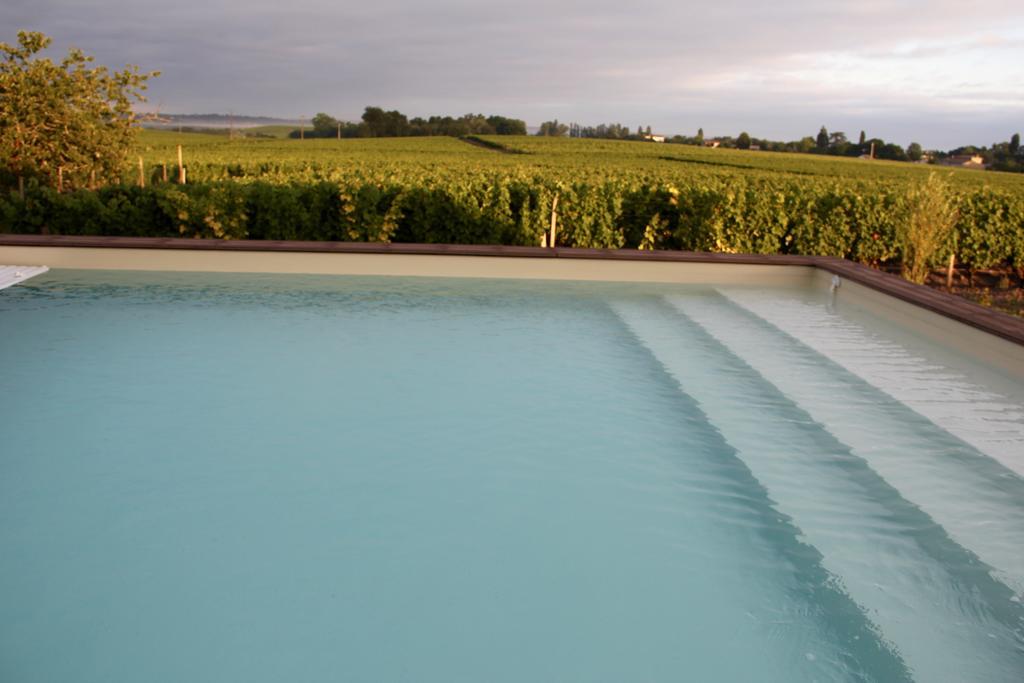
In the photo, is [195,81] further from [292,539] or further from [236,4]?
[292,539]

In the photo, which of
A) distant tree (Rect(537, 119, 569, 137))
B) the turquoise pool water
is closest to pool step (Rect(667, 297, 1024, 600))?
the turquoise pool water

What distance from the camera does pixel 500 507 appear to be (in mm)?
3816

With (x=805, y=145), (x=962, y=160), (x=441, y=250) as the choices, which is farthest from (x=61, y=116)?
(x=962, y=160)

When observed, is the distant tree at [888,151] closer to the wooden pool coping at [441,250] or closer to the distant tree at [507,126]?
the distant tree at [507,126]

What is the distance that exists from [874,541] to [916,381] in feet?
9.13

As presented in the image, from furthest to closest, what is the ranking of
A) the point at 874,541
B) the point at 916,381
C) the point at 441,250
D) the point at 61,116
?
the point at 61,116
the point at 441,250
the point at 916,381
the point at 874,541

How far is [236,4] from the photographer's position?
60.9ft

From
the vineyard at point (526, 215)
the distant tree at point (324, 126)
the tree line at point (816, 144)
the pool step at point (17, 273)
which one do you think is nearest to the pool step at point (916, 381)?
the vineyard at point (526, 215)

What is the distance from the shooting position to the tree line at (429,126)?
3056 inches

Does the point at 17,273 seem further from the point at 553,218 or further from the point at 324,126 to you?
the point at 324,126

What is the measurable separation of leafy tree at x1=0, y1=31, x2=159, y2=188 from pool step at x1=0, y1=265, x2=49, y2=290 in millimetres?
8679

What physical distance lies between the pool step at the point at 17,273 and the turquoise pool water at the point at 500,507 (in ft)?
6.23

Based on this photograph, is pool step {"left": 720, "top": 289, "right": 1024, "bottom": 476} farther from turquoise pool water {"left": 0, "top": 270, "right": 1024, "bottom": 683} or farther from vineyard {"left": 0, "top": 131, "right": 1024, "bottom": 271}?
vineyard {"left": 0, "top": 131, "right": 1024, "bottom": 271}

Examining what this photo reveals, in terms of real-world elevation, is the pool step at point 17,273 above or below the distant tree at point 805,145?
below
